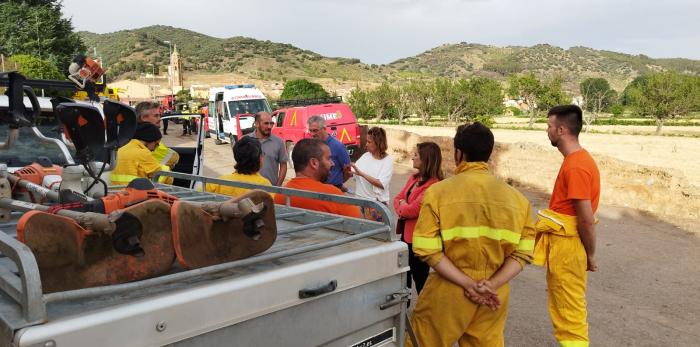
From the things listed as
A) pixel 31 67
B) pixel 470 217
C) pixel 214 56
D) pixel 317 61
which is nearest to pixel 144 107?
pixel 470 217

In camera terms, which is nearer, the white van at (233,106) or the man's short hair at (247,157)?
the man's short hair at (247,157)

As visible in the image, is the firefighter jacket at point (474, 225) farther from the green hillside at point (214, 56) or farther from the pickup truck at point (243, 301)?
the green hillside at point (214, 56)

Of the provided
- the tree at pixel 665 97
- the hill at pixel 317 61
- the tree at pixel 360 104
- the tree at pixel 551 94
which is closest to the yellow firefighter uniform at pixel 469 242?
the tree at pixel 665 97

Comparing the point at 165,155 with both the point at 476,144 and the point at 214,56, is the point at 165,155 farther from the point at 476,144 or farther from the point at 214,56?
the point at 214,56

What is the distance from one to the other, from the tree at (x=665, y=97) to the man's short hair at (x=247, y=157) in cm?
5327

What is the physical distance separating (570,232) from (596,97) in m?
88.6

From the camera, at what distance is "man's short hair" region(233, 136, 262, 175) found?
4105mm

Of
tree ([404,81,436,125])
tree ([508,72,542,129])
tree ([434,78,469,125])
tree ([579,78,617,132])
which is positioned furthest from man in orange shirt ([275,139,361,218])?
tree ([579,78,617,132])

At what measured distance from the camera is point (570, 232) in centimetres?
373

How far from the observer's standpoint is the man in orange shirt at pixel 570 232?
3.63 m

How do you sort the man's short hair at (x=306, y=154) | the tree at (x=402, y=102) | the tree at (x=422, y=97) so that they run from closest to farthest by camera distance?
the man's short hair at (x=306, y=154) < the tree at (x=422, y=97) < the tree at (x=402, y=102)

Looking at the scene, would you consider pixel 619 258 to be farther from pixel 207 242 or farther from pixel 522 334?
pixel 207 242

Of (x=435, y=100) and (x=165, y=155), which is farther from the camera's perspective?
(x=435, y=100)

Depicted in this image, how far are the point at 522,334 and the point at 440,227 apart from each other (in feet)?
8.28
